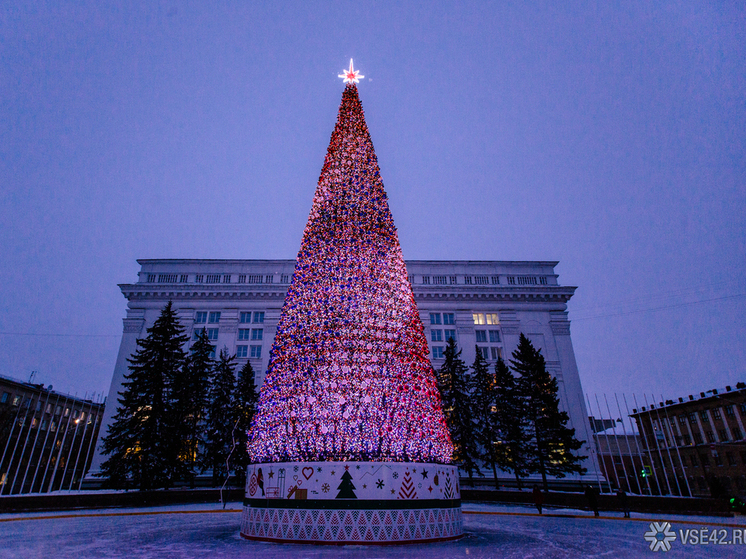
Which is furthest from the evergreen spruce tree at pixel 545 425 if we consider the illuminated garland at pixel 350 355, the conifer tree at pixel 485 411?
the illuminated garland at pixel 350 355

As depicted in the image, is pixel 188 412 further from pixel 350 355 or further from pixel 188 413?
pixel 350 355

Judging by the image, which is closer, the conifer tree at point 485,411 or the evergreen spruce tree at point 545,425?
the evergreen spruce tree at point 545,425

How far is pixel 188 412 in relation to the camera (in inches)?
1148

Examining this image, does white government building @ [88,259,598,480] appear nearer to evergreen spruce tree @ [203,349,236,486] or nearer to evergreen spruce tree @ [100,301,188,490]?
evergreen spruce tree @ [203,349,236,486]

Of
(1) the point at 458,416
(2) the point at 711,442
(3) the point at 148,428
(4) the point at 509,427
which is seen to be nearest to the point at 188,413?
(3) the point at 148,428

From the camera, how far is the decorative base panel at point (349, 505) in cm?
949

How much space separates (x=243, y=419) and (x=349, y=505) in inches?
882

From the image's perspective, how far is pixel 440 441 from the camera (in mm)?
11055

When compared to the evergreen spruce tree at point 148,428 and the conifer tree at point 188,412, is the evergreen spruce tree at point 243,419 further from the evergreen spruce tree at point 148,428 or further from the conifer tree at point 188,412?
the evergreen spruce tree at point 148,428

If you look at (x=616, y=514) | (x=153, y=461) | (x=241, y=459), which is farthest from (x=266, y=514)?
(x=241, y=459)

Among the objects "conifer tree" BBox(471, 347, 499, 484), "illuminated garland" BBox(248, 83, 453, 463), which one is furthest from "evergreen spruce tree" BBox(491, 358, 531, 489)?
"illuminated garland" BBox(248, 83, 453, 463)

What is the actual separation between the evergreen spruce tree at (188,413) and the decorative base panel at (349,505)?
18674mm

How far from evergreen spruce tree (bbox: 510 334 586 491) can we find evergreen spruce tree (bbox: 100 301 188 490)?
2347 cm

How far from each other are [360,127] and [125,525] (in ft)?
50.6
